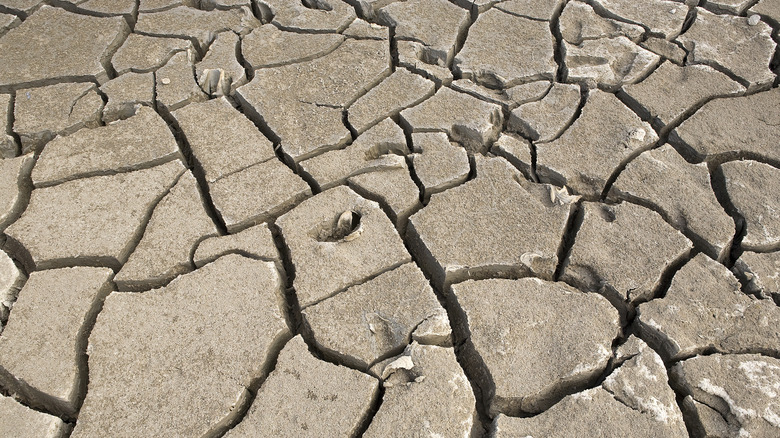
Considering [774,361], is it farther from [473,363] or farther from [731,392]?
[473,363]

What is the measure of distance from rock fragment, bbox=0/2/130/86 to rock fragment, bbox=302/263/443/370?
1773 mm

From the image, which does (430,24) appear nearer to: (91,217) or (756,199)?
(756,199)

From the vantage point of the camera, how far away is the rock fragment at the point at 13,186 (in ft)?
7.00

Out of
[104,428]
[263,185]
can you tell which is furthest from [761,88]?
[104,428]

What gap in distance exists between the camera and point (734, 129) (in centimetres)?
244

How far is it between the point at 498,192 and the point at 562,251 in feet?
1.11

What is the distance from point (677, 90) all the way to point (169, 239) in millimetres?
2321

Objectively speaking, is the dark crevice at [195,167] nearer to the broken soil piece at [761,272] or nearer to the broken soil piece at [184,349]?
the broken soil piece at [184,349]

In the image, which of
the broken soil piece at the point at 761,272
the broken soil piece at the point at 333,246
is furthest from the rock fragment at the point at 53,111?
the broken soil piece at the point at 761,272

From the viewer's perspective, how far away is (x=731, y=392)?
1.63m

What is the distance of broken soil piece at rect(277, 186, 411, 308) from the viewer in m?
1.91

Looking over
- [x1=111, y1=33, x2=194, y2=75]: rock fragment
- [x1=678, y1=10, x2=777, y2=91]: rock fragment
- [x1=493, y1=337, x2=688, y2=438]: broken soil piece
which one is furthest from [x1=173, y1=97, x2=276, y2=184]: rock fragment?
[x1=678, y1=10, x2=777, y2=91]: rock fragment

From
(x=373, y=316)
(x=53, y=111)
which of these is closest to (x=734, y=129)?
(x=373, y=316)

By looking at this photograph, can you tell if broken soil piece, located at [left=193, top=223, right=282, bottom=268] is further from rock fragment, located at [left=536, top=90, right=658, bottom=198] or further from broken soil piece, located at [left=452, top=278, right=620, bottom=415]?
rock fragment, located at [left=536, top=90, right=658, bottom=198]
